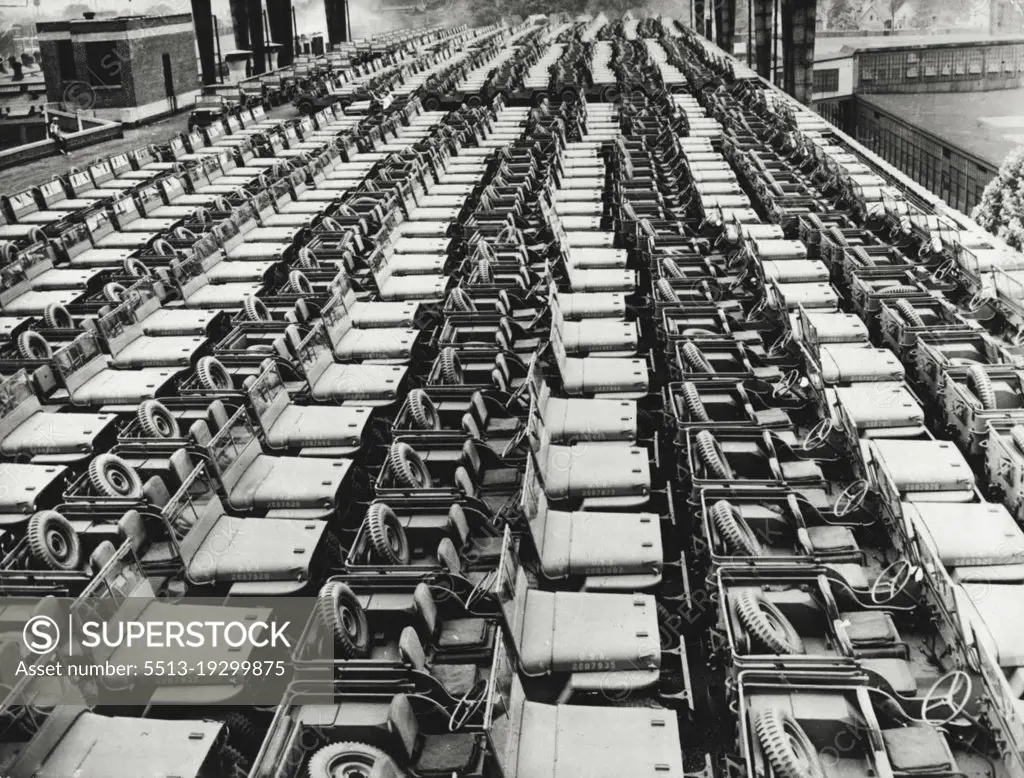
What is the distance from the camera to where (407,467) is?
30.8 ft

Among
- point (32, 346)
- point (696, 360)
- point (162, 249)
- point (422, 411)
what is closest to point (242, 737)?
point (422, 411)

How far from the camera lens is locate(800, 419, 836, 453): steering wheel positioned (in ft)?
34.7

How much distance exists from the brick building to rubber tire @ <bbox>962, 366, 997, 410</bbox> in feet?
127

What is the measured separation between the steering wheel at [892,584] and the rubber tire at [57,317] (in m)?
10.8

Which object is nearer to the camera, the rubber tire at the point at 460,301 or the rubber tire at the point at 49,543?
the rubber tire at the point at 49,543

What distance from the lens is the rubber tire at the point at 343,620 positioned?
7145mm

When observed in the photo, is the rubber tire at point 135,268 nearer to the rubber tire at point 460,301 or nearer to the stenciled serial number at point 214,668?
the rubber tire at point 460,301

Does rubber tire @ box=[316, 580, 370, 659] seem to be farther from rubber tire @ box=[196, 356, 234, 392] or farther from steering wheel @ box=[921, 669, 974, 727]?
rubber tire @ box=[196, 356, 234, 392]

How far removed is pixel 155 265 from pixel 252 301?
149 inches

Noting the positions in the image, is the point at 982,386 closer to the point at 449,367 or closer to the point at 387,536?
the point at 449,367

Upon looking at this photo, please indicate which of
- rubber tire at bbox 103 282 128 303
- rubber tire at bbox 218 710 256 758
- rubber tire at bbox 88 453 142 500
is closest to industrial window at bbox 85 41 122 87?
rubber tire at bbox 103 282 128 303

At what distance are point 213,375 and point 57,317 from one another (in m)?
3.61

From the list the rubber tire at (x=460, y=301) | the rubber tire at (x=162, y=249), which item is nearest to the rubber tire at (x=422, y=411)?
the rubber tire at (x=460, y=301)

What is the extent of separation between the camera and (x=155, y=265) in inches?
670
